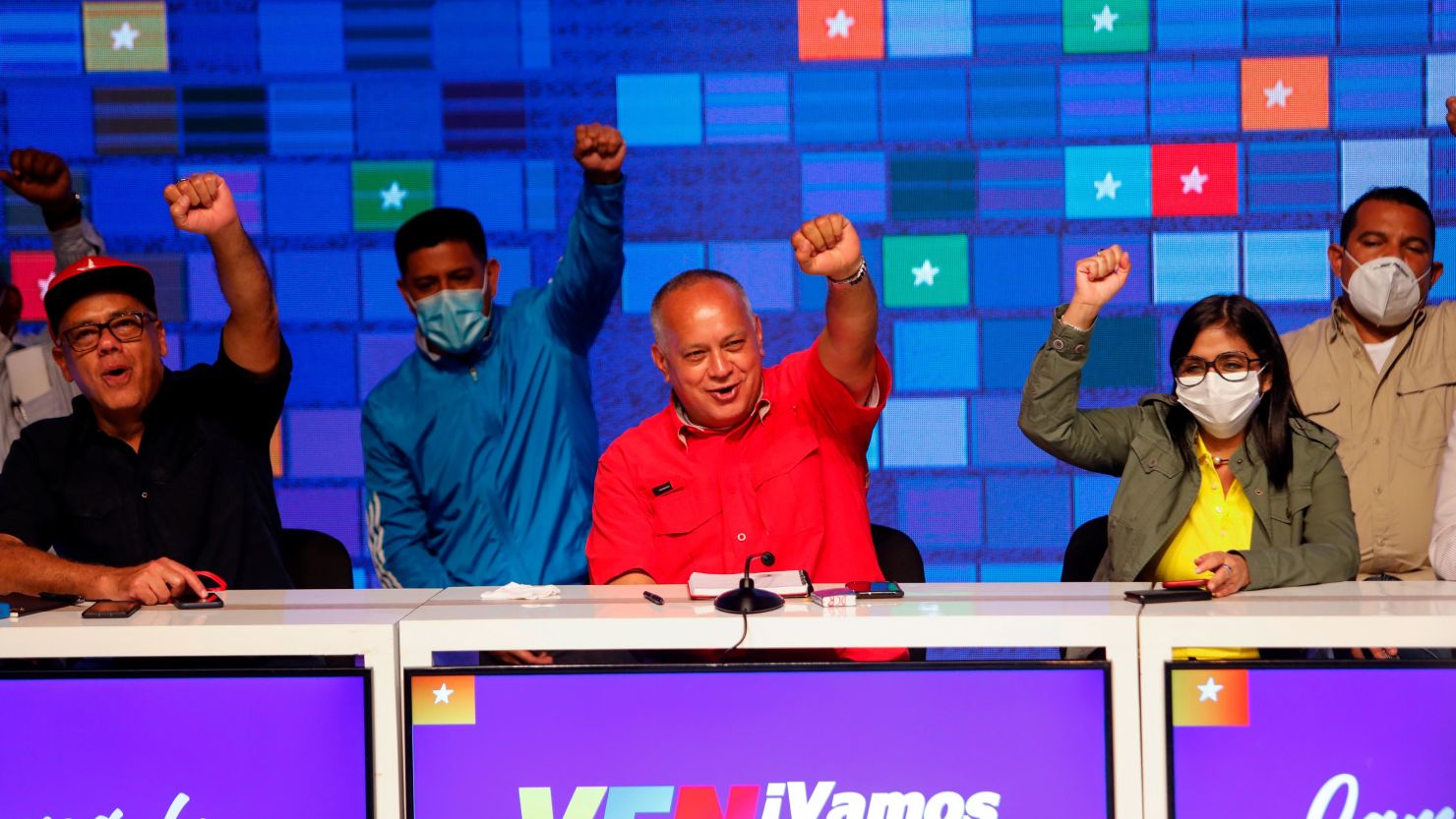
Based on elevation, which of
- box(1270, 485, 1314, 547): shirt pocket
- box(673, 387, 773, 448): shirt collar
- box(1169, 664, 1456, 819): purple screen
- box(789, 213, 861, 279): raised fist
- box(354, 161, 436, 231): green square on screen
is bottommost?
box(1169, 664, 1456, 819): purple screen

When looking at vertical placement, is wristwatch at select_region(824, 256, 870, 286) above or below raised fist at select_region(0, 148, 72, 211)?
below

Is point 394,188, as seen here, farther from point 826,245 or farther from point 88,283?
point 826,245

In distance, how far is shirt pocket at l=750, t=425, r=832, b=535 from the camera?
9.32 feet

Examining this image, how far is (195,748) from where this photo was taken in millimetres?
2174

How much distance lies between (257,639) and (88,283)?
3.74 ft

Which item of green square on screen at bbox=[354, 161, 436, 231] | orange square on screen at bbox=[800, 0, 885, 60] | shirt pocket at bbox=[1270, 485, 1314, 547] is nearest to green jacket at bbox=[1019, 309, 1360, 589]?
shirt pocket at bbox=[1270, 485, 1314, 547]

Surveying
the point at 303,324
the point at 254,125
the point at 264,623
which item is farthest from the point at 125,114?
the point at 264,623

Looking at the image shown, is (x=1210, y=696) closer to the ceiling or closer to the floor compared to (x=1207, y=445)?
closer to the floor

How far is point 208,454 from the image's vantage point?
304 centimetres

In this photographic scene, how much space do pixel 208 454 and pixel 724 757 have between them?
60.1 inches

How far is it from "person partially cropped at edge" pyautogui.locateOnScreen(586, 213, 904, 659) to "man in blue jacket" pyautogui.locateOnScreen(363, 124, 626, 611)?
2.64 ft

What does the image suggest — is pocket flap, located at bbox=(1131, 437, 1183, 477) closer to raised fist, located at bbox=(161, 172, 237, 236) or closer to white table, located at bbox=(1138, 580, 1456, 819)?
white table, located at bbox=(1138, 580, 1456, 819)

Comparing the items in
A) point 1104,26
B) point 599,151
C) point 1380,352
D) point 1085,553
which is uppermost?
point 1104,26

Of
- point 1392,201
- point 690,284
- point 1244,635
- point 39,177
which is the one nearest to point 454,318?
point 690,284
